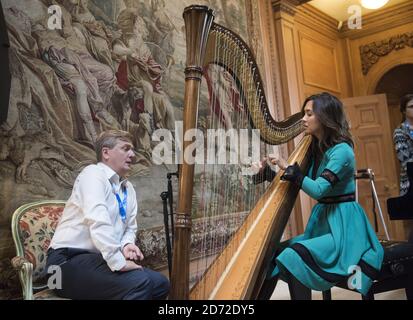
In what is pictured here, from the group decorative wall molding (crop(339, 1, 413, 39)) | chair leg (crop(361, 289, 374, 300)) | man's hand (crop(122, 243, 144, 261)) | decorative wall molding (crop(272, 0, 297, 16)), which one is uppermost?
decorative wall molding (crop(339, 1, 413, 39))

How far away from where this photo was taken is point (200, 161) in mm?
3990

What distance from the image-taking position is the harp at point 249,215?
129cm

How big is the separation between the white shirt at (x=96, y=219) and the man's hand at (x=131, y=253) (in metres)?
0.06

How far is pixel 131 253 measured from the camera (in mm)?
1951

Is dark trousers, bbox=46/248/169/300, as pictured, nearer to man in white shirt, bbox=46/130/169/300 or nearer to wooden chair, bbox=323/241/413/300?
man in white shirt, bbox=46/130/169/300

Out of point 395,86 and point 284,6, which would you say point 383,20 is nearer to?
point 395,86

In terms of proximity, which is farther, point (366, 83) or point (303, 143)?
point (366, 83)

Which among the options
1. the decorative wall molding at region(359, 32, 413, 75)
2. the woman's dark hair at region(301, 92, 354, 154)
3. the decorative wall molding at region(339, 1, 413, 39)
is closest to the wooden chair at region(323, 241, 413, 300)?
the woman's dark hair at region(301, 92, 354, 154)

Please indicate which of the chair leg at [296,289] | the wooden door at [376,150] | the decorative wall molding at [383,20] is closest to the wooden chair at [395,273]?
the chair leg at [296,289]

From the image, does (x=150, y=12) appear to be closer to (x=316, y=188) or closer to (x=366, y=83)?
(x=316, y=188)

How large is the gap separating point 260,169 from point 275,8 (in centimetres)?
411

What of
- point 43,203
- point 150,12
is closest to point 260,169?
point 43,203

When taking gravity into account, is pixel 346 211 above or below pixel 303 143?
below

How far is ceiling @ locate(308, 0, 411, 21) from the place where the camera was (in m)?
6.50
